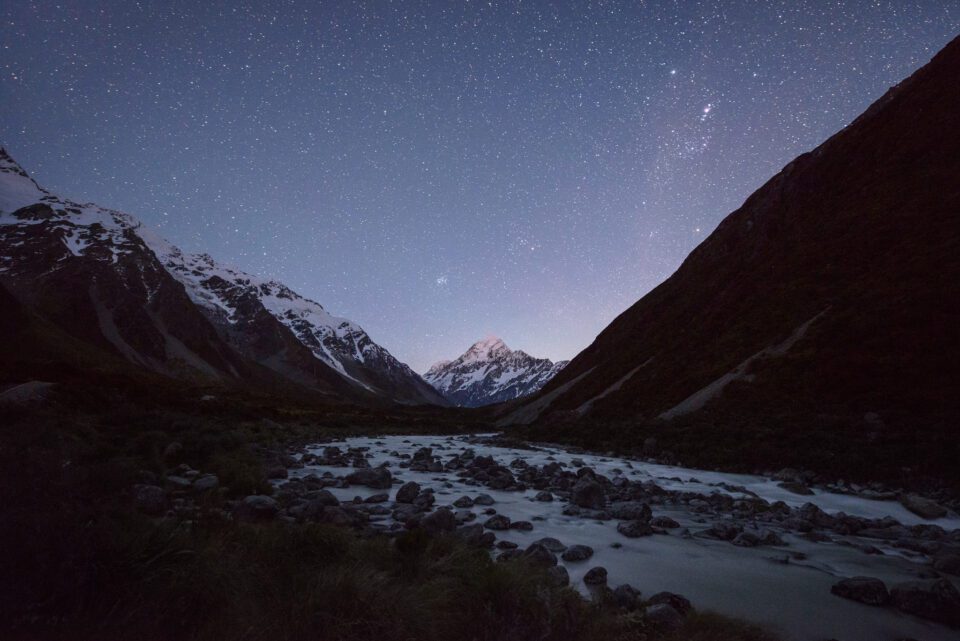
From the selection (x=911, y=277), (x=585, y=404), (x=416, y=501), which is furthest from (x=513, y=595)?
(x=585, y=404)

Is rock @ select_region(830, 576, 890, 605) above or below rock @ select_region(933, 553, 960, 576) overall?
above

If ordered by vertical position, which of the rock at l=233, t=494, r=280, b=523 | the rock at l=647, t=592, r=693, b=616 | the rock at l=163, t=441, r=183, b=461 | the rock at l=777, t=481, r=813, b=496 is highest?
the rock at l=163, t=441, r=183, b=461

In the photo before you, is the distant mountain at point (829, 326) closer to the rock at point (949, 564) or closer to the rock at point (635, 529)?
the rock at point (949, 564)

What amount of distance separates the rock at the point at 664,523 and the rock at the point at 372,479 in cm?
788

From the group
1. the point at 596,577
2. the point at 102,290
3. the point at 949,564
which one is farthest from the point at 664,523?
the point at 102,290

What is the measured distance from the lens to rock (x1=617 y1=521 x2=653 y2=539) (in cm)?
976

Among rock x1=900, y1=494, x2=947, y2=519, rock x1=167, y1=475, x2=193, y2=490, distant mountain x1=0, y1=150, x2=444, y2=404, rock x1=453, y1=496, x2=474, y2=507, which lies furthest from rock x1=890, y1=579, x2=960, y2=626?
distant mountain x1=0, y1=150, x2=444, y2=404

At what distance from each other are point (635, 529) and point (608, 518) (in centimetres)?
135

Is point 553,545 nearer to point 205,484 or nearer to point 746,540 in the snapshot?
point 746,540

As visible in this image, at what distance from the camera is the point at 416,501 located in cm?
1165

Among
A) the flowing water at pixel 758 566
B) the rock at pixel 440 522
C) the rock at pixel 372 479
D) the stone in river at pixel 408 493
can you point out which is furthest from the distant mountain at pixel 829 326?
the rock at pixel 440 522

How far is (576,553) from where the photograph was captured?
8.06 metres

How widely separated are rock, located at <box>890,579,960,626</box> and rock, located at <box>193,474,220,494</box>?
12.2m

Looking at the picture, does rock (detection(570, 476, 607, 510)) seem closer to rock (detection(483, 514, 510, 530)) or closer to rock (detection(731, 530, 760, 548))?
rock (detection(483, 514, 510, 530))
